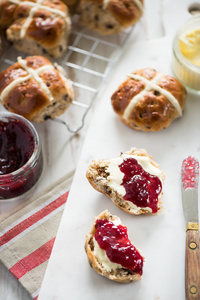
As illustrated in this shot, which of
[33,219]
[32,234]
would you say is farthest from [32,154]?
[32,234]

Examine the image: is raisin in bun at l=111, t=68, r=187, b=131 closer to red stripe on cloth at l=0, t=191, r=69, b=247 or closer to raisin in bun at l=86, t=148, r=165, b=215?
raisin in bun at l=86, t=148, r=165, b=215

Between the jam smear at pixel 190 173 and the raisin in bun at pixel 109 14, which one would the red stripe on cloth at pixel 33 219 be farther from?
the raisin in bun at pixel 109 14

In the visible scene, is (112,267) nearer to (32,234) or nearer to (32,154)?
(32,234)

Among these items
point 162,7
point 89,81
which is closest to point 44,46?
point 89,81

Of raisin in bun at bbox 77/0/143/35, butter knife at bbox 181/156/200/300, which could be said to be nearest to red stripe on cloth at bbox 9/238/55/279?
butter knife at bbox 181/156/200/300

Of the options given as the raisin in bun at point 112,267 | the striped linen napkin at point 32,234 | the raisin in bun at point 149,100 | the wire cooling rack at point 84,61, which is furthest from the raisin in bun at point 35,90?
the raisin in bun at point 112,267

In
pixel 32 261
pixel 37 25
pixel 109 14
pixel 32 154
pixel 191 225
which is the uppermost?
pixel 37 25
